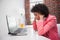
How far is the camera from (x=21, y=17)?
11.4 feet

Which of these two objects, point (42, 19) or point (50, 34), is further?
point (42, 19)

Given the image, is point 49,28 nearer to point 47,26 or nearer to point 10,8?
point 47,26

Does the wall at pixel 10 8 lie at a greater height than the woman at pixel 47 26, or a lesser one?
greater

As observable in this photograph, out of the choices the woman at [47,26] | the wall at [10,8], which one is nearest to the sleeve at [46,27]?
the woman at [47,26]

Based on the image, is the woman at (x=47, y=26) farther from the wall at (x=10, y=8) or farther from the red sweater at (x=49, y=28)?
the wall at (x=10, y=8)

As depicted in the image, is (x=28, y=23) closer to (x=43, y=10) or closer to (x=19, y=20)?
(x=19, y=20)

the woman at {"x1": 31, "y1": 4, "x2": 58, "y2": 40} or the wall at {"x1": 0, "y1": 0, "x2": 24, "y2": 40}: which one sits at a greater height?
the wall at {"x1": 0, "y1": 0, "x2": 24, "y2": 40}

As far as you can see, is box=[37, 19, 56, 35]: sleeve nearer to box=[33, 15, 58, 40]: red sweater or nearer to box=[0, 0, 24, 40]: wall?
box=[33, 15, 58, 40]: red sweater

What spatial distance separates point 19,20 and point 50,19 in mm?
1486

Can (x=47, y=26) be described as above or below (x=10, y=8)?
below

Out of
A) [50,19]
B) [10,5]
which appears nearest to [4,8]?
[10,5]

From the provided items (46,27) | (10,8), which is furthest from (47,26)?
(10,8)

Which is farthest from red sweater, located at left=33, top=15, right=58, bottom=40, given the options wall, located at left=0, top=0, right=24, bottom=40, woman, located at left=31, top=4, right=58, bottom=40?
wall, located at left=0, top=0, right=24, bottom=40

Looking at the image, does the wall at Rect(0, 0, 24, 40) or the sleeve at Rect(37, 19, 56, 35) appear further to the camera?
the wall at Rect(0, 0, 24, 40)
